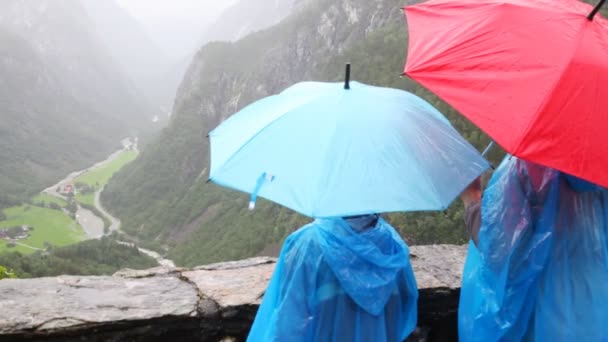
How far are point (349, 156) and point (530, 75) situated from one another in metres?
0.72

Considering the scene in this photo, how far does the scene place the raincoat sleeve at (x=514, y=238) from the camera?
1993 millimetres

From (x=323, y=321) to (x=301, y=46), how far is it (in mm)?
80471

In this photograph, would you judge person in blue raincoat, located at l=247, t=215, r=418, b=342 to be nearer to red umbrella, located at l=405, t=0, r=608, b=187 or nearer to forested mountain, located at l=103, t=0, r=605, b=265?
red umbrella, located at l=405, t=0, r=608, b=187

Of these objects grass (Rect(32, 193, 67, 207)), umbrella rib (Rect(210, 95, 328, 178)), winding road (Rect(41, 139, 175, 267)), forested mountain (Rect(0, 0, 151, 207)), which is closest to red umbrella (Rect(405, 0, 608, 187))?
umbrella rib (Rect(210, 95, 328, 178))

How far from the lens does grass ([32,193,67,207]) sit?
8481 centimetres

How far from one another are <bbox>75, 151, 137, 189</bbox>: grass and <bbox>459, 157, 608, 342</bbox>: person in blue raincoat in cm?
10261

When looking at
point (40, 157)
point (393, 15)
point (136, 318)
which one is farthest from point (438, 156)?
point (40, 157)

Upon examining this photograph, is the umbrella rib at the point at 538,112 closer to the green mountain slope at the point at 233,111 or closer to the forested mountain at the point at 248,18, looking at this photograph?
the green mountain slope at the point at 233,111

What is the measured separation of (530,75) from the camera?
1833 mm

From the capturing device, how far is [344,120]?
1947mm

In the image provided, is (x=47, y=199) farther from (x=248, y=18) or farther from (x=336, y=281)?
(x=248, y=18)

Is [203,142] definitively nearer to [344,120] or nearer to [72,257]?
[72,257]

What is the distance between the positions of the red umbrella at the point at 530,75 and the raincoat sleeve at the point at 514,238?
0.28m

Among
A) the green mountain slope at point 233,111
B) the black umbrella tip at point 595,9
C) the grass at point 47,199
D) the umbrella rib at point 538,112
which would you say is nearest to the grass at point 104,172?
the green mountain slope at point 233,111
